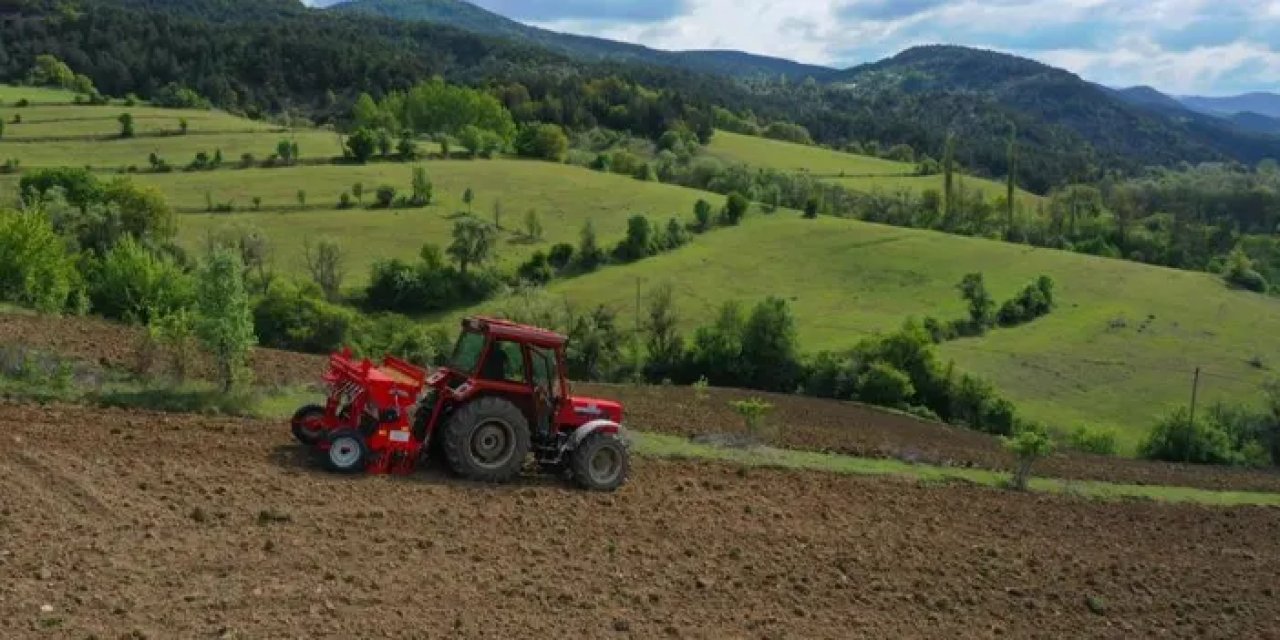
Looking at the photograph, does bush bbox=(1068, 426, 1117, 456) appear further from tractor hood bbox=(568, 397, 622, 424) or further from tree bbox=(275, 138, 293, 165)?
tree bbox=(275, 138, 293, 165)

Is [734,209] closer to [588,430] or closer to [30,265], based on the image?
[30,265]

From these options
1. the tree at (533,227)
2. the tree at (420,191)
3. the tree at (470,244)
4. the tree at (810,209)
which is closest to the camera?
the tree at (470,244)

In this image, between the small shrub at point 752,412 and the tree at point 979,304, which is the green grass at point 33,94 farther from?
the small shrub at point 752,412

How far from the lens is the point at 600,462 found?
627 inches

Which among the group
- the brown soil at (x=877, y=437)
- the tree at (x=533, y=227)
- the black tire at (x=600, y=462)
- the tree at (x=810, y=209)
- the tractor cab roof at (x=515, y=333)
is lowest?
the brown soil at (x=877, y=437)

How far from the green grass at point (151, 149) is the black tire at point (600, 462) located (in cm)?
7661

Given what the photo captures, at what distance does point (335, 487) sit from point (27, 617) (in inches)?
187

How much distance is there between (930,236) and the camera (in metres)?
85.2

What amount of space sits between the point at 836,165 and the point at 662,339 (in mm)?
103872

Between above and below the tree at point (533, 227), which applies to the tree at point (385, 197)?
above

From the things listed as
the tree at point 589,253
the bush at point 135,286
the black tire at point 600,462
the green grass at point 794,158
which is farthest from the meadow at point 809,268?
the green grass at point 794,158

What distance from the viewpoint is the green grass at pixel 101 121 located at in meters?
94.2

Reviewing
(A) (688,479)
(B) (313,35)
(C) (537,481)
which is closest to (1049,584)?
(A) (688,479)

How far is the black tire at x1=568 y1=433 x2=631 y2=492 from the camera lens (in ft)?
51.2
